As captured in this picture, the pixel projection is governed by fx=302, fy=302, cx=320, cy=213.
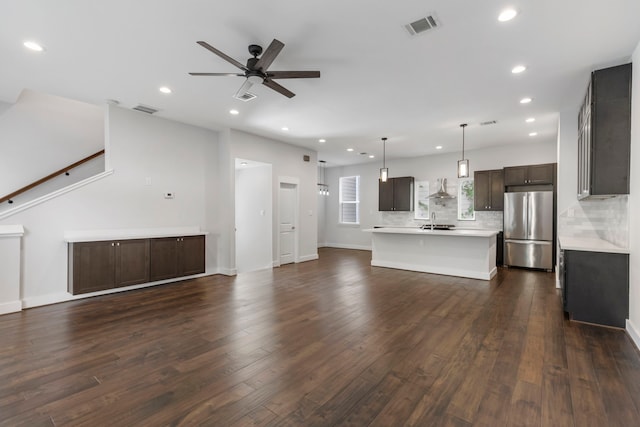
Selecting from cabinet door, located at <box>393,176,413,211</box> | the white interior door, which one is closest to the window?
cabinet door, located at <box>393,176,413,211</box>

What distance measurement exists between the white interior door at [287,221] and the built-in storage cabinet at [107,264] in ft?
10.0

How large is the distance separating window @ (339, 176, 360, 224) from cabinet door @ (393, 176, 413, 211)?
1.67 metres

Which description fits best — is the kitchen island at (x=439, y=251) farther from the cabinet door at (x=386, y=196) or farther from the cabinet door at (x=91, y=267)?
the cabinet door at (x=91, y=267)

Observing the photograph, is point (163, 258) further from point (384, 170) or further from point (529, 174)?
point (529, 174)

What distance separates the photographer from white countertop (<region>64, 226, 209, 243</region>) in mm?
4348

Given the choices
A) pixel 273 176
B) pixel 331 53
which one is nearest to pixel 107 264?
pixel 273 176

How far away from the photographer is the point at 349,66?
135 inches

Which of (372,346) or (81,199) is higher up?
(81,199)

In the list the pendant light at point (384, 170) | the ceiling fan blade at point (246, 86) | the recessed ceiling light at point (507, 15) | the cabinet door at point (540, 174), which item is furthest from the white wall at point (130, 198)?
the cabinet door at point (540, 174)

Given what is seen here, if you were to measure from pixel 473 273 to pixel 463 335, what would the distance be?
298 centimetres

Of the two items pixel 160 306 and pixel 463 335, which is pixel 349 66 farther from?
pixel 160 306

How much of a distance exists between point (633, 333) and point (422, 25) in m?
3.60

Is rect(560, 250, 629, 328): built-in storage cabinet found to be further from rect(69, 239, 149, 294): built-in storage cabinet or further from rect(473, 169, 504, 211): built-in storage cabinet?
rect(69, 239, 149, 294): built-in storage cabinet

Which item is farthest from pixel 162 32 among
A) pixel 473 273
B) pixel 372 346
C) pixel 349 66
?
pixel 473 273
